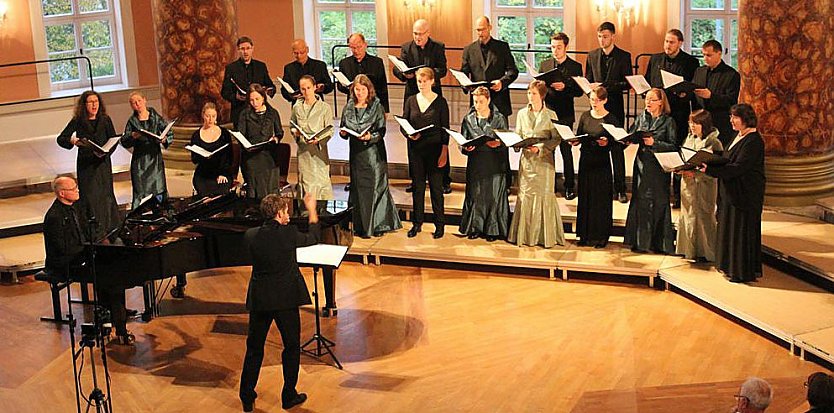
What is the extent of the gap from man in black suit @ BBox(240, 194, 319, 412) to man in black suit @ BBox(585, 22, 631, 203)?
4.21m

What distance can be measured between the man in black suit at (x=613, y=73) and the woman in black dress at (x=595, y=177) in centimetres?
77

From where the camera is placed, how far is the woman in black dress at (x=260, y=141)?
A: 10148 millimetres

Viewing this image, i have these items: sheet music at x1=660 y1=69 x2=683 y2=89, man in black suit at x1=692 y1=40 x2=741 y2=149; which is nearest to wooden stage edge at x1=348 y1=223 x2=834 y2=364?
man in black suit at x1=692 y1=40 x2=741 y2=149

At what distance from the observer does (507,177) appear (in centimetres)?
1053

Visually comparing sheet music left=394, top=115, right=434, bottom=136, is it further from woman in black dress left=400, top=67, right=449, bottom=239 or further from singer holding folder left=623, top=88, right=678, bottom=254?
singer holding folder left=623, top=88, right=678, bottom=254

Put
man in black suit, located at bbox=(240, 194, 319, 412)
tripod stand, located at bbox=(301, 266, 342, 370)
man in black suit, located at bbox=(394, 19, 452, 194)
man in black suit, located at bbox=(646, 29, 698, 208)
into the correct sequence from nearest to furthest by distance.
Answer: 1. man in black suit, located at bbox=(240, 194, 319, 412)
2. tripod stand, located at bbox=(301, 266, 342, 370)
3. man in black suit, located at bbox=(646, 29, 698, 208)
4. man in black suit, located at bbox=(394, 19, 452, 194)

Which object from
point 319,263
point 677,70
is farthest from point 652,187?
point 319,263

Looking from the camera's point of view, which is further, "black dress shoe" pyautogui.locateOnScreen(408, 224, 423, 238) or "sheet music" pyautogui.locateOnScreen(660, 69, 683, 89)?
"black dress shoe" pyautogui.locateOnScreen(408, 224, 423, 238)

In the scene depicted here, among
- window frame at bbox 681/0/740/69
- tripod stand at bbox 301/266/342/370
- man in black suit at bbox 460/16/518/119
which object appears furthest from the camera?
window frame at bbox 681/0/740/69

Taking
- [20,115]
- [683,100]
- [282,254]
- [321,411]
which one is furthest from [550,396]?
[20,115]

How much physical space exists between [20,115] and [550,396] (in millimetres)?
9352

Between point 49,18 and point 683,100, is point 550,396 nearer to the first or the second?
point 683,100

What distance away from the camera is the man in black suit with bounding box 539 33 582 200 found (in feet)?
34.8

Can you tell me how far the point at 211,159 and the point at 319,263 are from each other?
2489mm
